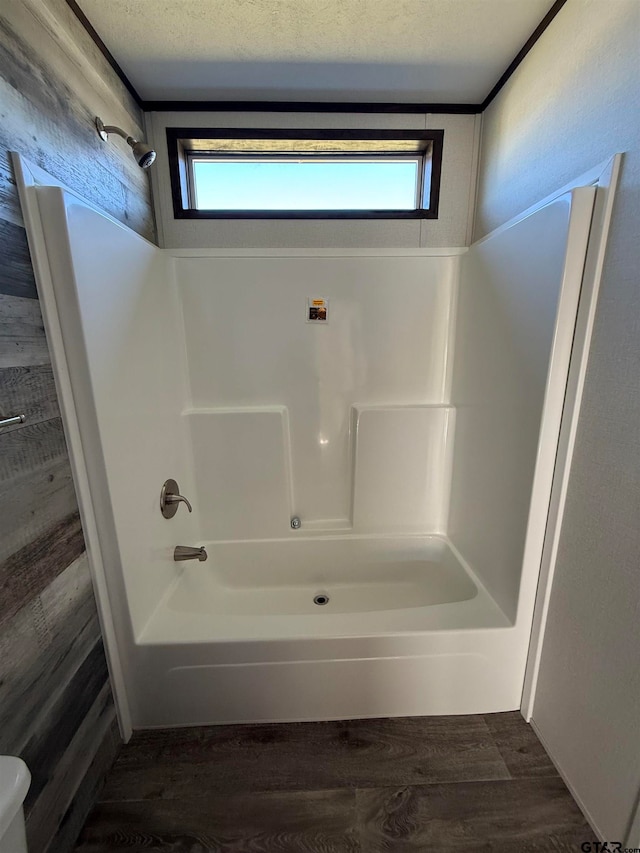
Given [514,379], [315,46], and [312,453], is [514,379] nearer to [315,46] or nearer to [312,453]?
[312,453]

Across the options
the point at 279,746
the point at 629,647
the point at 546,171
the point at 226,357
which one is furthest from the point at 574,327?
the point at 279,746

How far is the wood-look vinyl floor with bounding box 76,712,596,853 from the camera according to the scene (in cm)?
99

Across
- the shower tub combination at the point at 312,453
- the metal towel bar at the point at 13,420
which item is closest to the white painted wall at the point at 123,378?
the shower tub combination at the point at 312,453

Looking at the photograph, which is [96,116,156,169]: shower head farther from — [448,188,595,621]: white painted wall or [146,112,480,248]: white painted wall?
[448,188,595,621]: white painted wall

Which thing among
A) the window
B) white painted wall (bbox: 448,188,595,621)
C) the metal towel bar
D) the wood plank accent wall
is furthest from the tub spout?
the window

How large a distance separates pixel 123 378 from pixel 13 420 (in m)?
0.40

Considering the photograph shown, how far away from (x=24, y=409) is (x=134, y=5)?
1.36 metres

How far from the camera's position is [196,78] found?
1.43 metres

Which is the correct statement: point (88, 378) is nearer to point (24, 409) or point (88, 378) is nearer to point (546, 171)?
point (24, 409)

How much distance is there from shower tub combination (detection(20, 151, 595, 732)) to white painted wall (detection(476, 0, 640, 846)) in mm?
100

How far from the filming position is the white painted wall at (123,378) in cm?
95

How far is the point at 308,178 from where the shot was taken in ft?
5.77

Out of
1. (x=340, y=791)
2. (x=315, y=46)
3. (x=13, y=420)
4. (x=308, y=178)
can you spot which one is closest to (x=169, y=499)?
(x=13, y=420)

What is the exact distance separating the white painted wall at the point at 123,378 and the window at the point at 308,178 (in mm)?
518
